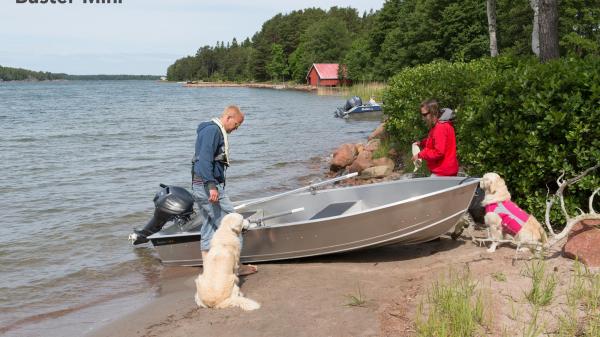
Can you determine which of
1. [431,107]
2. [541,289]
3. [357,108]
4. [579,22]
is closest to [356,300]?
[541,289]

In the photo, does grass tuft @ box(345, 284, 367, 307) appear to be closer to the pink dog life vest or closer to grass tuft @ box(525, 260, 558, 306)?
grass tuft @ box(525, 260, 558, 306)

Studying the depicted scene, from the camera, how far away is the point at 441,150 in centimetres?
727

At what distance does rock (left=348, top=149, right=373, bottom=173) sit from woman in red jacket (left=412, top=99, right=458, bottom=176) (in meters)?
6.62

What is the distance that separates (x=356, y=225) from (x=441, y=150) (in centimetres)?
163

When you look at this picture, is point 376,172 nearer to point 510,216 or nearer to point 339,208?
point 339,208

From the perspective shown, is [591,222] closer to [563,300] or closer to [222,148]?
[563,300]

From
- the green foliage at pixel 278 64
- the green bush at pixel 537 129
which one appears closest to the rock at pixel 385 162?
the green bush at pixel 537 129

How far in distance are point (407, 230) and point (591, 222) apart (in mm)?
2089

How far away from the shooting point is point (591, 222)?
6.08m

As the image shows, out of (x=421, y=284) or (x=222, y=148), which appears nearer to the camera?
(x=421, y=284)

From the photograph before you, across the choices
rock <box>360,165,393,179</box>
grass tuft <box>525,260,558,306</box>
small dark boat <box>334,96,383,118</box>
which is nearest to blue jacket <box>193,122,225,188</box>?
grass tuft <box>525,260,558,306</box>

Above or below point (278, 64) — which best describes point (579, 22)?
below

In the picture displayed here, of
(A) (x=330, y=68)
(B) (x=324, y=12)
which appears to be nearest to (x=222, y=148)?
(A) (x=330, y=68)

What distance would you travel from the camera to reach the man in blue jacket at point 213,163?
6398 mm
